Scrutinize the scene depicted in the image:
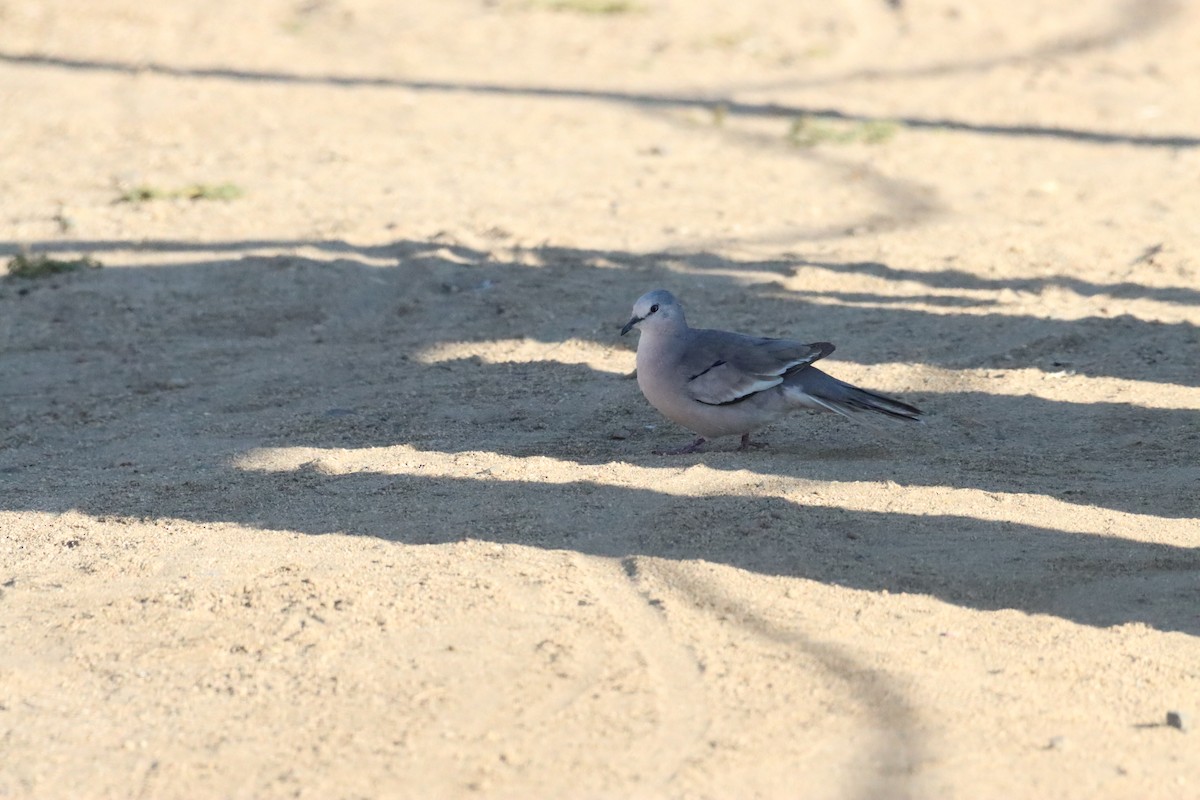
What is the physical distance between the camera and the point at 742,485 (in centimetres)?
556

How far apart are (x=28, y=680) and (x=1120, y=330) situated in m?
5.70

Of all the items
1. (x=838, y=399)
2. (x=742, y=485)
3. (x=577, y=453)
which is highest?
(x=838, y=399)

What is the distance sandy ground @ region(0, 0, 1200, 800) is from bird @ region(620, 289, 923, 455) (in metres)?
0.21

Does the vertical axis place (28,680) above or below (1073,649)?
below

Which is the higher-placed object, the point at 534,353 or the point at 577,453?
the point at 577,453

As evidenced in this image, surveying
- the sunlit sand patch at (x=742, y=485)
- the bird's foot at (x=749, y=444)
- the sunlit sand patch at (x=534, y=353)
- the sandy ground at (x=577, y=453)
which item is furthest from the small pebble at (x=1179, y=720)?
the sunlit sand patch at (x=534, y=353)

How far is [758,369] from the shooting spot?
5.90 metres

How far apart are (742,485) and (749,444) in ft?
2.42

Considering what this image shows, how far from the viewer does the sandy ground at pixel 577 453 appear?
3.91 metres

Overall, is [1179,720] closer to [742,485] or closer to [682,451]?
[742,485]

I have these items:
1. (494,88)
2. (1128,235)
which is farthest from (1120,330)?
(494,88)

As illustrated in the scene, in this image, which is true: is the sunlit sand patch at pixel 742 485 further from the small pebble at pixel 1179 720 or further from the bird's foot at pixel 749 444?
the small pebble at pixel 1179 720

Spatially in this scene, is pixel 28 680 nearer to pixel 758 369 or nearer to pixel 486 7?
pixel 758 369

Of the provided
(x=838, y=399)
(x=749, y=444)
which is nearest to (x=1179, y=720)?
(x=838, y=399)
